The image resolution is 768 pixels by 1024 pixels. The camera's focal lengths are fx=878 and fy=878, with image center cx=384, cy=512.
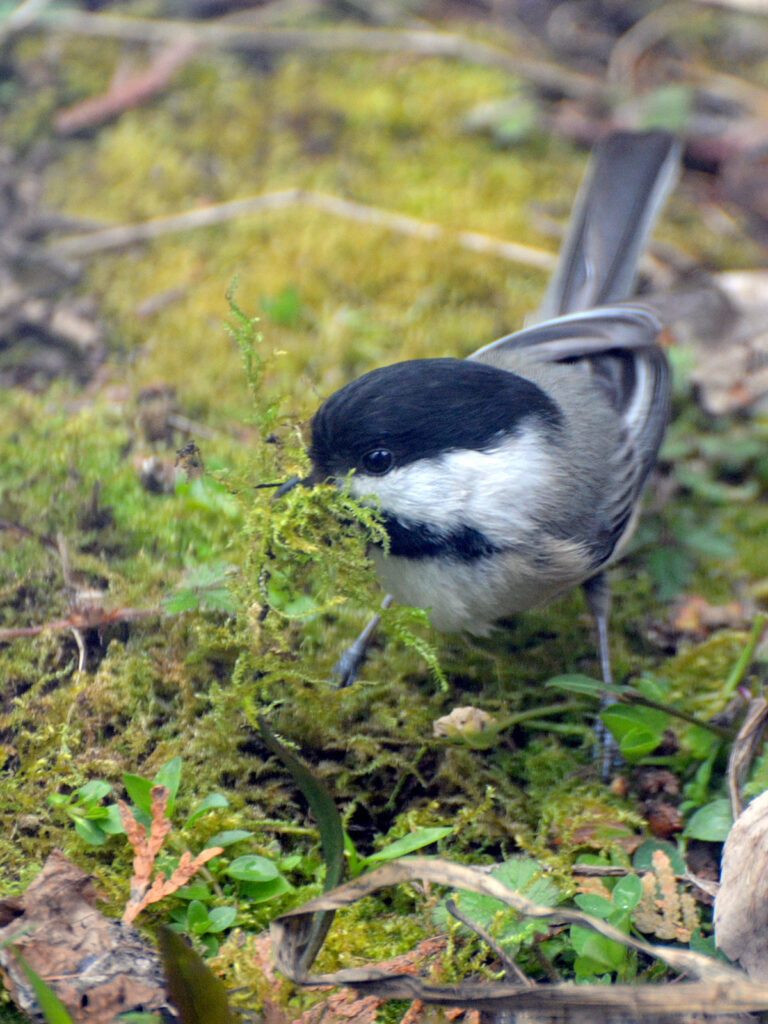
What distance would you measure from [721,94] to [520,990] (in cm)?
515

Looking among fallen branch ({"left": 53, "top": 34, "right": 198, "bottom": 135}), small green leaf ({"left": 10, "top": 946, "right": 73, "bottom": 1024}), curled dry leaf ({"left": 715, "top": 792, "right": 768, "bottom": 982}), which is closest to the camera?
small green leaf ({"left": 10, "top": 946, "right": 73, "bottom": 1024})

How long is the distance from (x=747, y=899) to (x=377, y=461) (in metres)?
1.28

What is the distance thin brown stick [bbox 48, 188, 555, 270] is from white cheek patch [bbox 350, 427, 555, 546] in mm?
2044

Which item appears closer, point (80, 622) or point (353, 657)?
point (80, 622)

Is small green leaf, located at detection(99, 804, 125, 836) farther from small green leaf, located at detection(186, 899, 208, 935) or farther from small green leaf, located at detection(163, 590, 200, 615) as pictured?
small green leaf, located at detection(163, 590, 200, 615)

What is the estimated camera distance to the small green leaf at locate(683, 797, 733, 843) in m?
2.13

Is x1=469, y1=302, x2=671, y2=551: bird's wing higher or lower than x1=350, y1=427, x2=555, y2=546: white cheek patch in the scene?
higher

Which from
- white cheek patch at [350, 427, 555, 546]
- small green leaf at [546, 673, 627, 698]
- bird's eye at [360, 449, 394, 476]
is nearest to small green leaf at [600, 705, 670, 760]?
small green leaf at [546, 673, 627, 698]

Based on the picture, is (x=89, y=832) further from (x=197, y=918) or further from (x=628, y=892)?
(x=628, y=892)

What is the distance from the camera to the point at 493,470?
2.34 m

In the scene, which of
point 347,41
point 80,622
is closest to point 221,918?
point 80,622

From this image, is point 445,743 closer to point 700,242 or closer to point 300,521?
point 300,521

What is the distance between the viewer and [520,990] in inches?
60.8

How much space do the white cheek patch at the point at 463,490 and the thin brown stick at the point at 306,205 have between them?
204 centimetres
